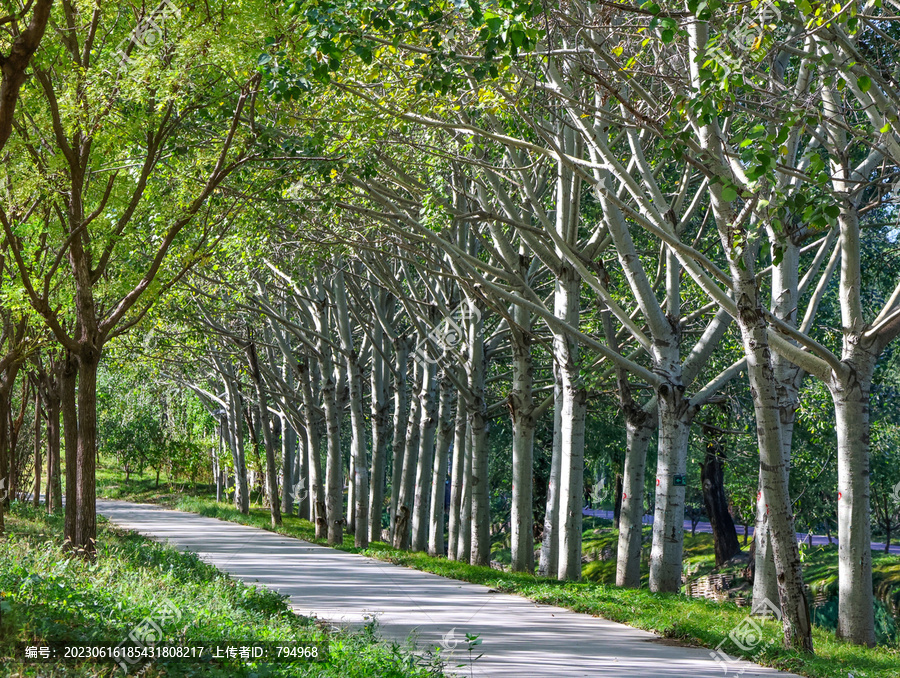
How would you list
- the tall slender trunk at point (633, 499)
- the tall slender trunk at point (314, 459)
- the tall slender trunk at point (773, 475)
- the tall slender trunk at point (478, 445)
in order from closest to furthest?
1. the tall slender trunk at point (773, 475)
2. the tall slender trunk at point (633, 499)
3. the tall slender trunk at point (478, 445)
4. the tall slender trunk at point (314, 459)

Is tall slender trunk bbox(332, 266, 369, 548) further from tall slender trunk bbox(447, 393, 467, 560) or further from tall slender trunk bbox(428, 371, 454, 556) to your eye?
tall slender trunk bbox(447, 393, 467, 560)

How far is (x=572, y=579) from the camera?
15438 mm

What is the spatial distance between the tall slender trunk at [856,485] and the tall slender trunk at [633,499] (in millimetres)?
5208

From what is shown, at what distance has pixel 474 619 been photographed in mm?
11305

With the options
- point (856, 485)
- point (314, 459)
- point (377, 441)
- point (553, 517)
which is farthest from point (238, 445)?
point (856, 485)

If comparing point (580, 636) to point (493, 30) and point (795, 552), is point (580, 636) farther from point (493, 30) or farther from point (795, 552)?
point (493, 30)

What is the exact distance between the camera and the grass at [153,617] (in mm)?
6023

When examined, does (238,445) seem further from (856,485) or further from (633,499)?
(856,485)

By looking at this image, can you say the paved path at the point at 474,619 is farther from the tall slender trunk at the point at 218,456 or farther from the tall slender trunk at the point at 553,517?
the tall slender trunk at the point at 218,456

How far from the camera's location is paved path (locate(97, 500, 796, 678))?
27.6 feet

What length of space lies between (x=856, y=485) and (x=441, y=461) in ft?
47.5

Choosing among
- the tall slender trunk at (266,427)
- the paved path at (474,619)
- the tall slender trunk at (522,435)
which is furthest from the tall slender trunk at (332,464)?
the tall slender trunk at (522,435)

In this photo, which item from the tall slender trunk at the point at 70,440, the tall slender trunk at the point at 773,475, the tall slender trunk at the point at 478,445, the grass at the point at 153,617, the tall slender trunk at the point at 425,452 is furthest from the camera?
the tall slender trunk at the point at 425,452

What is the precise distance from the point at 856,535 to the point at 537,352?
47.8 ft
